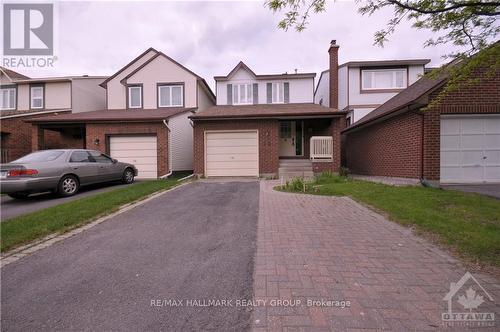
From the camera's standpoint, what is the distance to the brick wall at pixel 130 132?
12281 mm

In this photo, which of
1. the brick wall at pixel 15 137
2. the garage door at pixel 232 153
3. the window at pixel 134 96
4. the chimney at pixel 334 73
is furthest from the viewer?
the chimney at pixel 334 73

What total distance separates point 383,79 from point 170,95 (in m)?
14.7

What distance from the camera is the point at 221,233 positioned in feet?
14.0

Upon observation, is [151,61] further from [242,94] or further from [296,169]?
[296,169]

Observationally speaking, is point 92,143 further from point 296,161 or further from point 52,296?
point 52,296

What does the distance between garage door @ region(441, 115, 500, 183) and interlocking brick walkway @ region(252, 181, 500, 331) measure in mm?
6307

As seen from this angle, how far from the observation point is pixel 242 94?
16.9 meters

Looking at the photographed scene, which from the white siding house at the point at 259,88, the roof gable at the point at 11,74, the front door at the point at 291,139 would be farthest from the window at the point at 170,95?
the roof gable at the point at 11,74

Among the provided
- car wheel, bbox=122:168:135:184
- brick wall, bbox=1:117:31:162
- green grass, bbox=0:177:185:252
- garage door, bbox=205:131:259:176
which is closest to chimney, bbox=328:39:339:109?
garage door, bbox=205:131:259:176

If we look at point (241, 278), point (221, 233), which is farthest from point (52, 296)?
point (221, 233)

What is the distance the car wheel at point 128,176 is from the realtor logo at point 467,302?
1090 centimetres

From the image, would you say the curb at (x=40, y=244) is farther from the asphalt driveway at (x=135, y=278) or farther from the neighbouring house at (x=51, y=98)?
the neighbouring house at (x=51, y=98)

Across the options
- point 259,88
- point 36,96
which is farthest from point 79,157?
point 36,96

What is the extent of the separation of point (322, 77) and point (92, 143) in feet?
58.9
